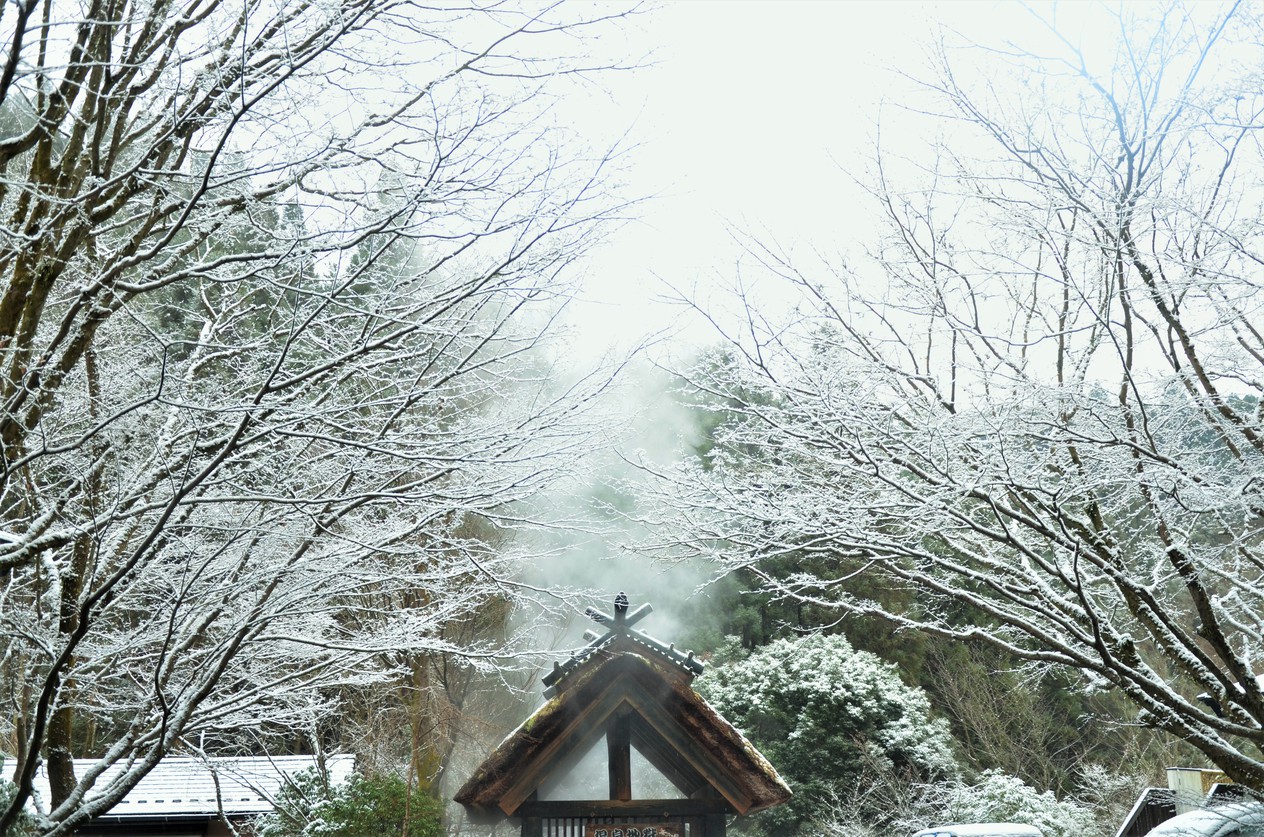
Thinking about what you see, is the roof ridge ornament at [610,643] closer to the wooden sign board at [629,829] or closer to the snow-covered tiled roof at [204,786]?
the wooden sign board at [629,829]

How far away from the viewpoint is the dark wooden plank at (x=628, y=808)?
21.7ft

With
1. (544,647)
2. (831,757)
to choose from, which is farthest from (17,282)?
(831,757)

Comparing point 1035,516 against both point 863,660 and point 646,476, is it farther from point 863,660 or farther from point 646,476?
point 863,660

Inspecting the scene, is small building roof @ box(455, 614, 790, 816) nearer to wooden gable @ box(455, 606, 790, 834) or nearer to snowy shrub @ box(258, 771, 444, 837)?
wooden gable @ box(455, 606, 790, 834)

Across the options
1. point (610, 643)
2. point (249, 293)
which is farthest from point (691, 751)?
point (249, 293)

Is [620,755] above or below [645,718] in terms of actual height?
below

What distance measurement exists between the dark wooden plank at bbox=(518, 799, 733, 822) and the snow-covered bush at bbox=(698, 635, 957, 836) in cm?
981

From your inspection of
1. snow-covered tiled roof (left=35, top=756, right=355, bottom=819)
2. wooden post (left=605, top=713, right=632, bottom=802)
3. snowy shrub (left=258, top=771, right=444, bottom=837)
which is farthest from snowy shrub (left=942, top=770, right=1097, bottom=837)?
wooden post (left=605, top=713, right=632, bottom=802)

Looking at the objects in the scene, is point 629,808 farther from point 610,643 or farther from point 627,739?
point 610,643

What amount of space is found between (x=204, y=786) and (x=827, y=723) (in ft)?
32.7

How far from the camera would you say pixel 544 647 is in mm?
16891

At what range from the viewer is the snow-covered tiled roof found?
1130cm

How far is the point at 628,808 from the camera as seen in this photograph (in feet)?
21.9

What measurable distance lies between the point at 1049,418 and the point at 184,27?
483 centimetres
